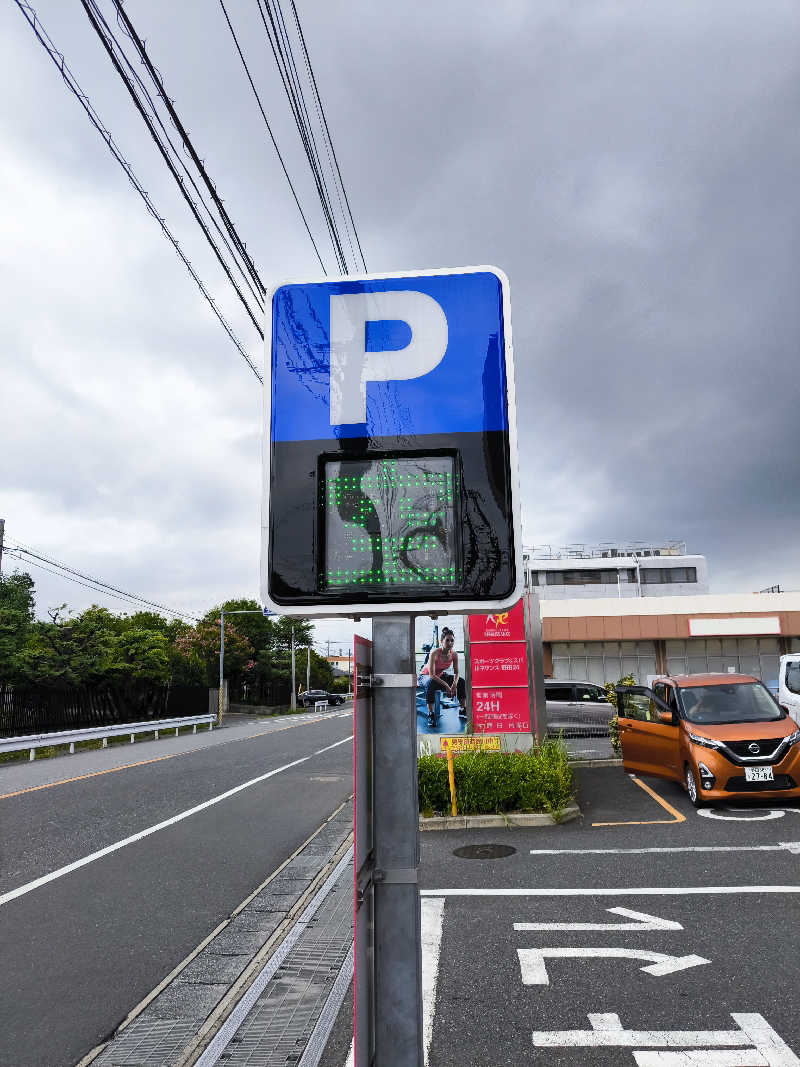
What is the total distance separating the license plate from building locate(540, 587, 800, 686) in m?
28.5

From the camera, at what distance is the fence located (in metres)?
25.6

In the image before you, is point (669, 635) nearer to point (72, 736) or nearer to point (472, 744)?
point (72, 736)

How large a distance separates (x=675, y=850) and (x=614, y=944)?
3147mm

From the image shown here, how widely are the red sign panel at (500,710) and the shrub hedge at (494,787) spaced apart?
1.99 meters

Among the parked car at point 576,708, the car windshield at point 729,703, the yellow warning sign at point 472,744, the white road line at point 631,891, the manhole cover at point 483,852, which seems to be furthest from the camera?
the parked car at point 576,708

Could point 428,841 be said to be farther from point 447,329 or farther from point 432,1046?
point 447,329

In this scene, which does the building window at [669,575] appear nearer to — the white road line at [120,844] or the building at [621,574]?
the building at [621,574]

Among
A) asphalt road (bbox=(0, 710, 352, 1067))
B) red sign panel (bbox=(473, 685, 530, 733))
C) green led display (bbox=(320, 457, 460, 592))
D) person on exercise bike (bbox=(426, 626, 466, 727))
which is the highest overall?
green led display (bbox=(320, 457, 460, 592))

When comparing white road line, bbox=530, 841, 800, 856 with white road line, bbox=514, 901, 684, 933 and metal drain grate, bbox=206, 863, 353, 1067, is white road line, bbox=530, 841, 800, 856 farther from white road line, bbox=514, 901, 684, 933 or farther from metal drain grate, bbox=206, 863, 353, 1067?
metal drain grate, bbox=206, 863, 353, 1067

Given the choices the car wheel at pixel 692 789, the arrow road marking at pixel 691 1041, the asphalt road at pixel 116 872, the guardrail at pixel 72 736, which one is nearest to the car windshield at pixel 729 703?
the car wheel at pixel 692 789

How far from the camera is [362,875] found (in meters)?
2.25

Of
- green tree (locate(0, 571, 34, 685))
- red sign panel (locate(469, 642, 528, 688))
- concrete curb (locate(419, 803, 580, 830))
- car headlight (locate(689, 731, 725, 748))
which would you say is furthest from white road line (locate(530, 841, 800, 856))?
green tree (locate(0, 571, 34, 685))

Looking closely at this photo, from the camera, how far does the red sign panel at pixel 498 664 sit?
12.7 m

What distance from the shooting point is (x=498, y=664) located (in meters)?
12.7
